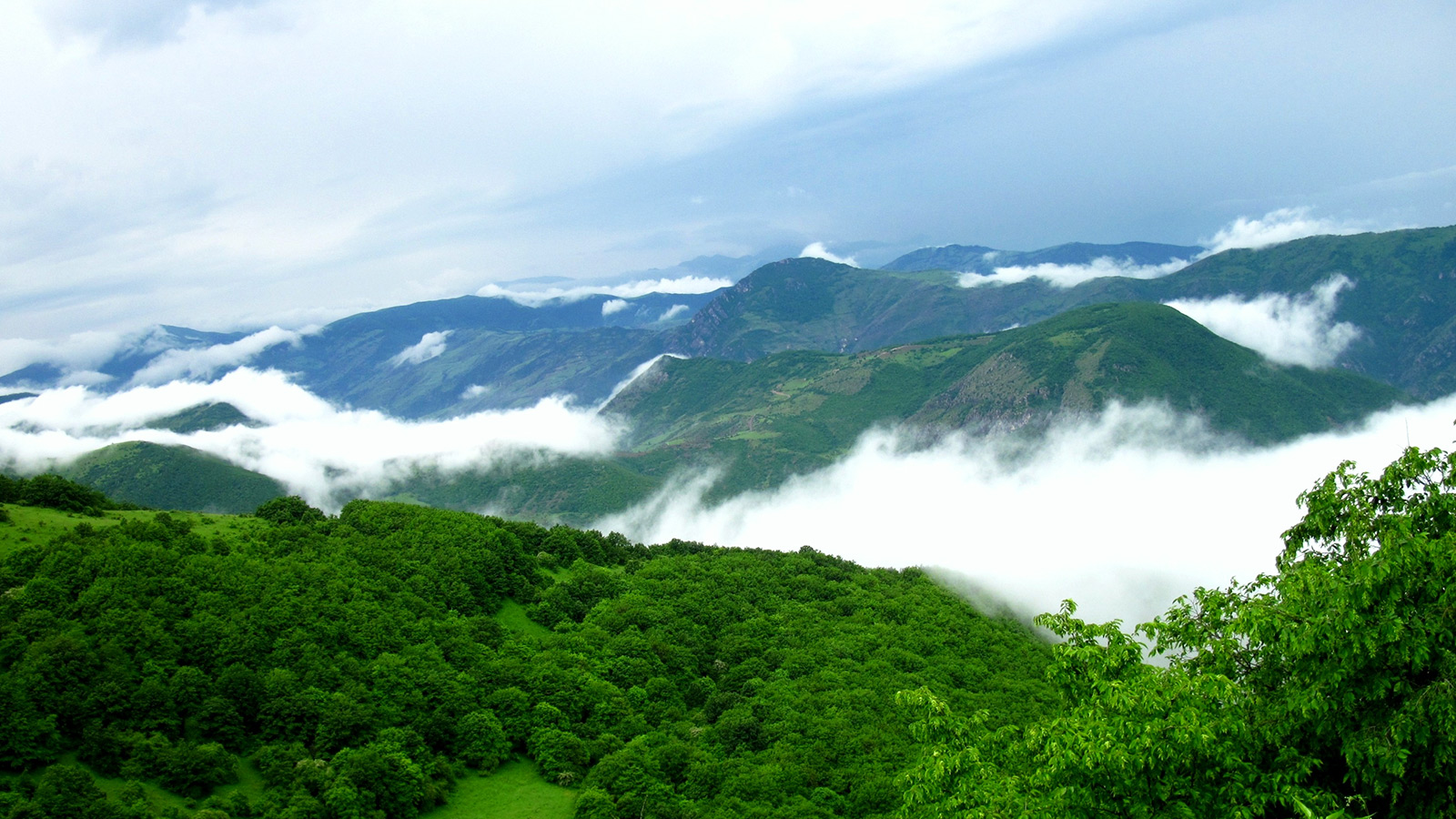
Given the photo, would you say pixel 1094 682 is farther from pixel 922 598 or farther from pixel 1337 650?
pixel 922 598

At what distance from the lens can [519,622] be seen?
291ft

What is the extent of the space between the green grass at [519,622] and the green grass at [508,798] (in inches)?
946

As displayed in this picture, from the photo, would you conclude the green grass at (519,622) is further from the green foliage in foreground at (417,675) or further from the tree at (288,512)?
the tree at (288,512)

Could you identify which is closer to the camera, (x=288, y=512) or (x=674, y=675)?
(x=674, y=675)

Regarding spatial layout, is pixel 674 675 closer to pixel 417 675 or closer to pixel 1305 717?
pixel 417 675

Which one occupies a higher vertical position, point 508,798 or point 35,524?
point 35,524

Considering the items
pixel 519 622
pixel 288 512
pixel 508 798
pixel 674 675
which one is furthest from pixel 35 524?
pixel 674 675

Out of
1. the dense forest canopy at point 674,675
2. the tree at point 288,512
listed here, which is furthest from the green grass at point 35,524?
the tree at point 288,512

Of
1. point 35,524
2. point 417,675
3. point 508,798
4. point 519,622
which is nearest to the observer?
point 508,798

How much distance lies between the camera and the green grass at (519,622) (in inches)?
3423

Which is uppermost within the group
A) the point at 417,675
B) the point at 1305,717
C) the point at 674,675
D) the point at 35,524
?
the point at 35,524

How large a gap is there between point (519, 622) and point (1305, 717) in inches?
3190

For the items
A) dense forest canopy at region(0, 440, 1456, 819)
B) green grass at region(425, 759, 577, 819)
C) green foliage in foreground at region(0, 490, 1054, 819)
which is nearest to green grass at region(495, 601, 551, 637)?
dense forest canopy at region(0, 440, 1456, 819)

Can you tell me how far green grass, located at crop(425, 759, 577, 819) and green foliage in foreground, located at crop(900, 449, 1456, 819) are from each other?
4507cm
